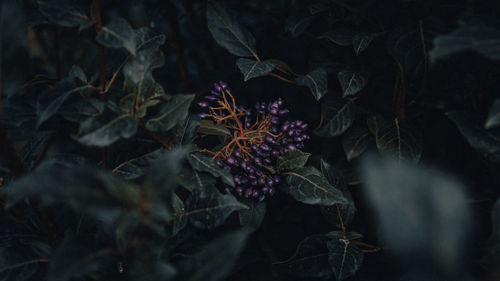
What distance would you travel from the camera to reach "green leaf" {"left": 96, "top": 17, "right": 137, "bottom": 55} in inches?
31.1

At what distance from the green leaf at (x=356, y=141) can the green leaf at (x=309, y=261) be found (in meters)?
0.24

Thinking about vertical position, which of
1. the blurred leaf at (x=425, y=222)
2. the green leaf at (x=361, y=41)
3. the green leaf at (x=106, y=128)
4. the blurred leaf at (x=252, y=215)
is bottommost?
the blurred leaf at (x=252, y=215)

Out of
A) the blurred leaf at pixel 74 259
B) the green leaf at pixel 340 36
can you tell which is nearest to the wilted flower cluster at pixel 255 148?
the green leaf at pixel 340 36

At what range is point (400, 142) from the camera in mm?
991

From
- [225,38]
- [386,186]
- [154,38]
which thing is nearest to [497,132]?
[386,186]

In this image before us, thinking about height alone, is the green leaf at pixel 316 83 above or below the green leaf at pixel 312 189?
above

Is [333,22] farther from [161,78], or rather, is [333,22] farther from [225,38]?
[161,78]

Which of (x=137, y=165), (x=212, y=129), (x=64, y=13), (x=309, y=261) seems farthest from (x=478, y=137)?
(x=64, y=13)

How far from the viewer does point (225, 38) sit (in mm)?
1035

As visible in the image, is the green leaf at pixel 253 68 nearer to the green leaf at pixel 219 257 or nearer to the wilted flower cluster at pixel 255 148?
the wilted flower cluster at pixel 255 148

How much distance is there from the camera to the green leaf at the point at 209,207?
0.80 metres

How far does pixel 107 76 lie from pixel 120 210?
0.47 meters

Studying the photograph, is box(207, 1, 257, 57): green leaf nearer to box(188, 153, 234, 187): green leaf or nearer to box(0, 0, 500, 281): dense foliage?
box(0, 0, 500, 281): dense foliage

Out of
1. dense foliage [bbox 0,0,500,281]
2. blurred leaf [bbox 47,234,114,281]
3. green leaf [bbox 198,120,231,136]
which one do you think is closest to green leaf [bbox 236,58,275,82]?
dense foliage [bbox 0,0,500,281]
